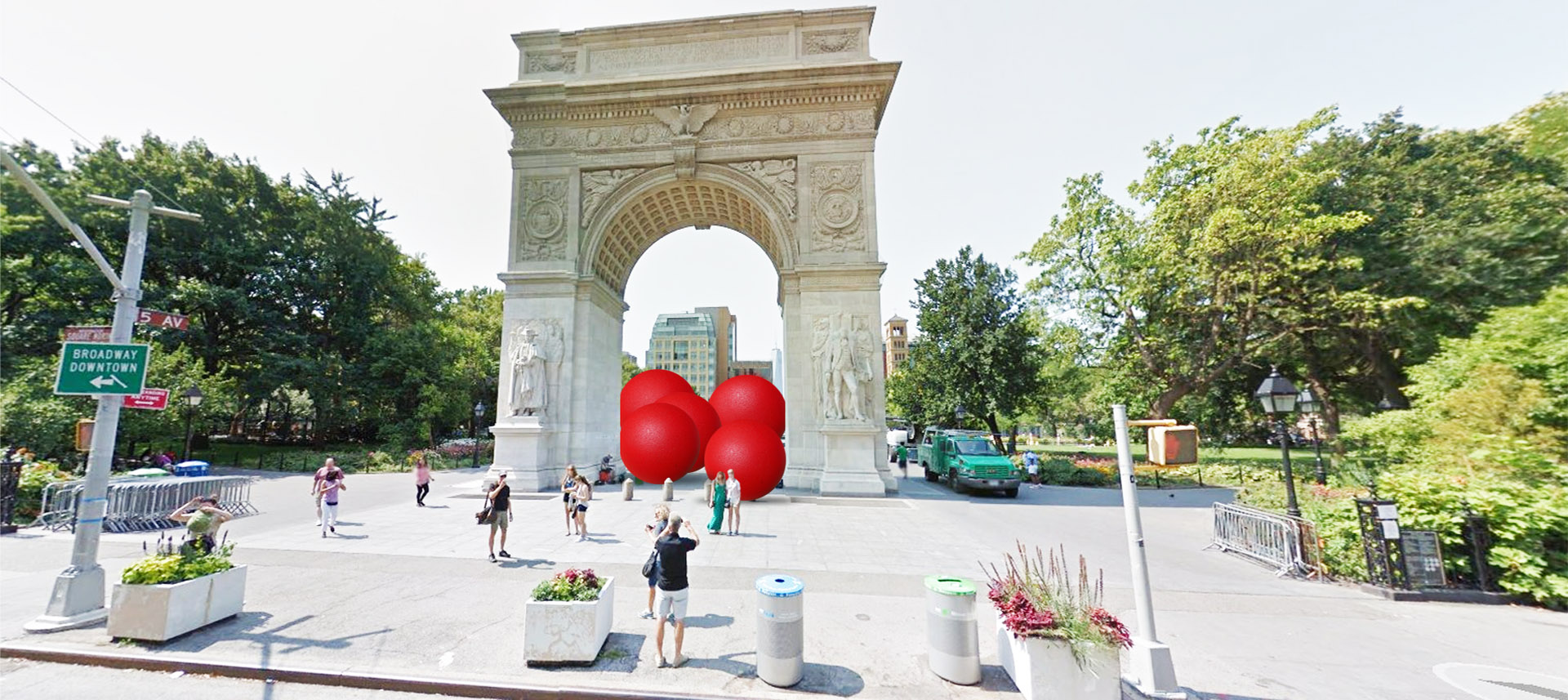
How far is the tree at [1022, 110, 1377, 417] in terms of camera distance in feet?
67.3

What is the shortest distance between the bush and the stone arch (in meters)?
14.6

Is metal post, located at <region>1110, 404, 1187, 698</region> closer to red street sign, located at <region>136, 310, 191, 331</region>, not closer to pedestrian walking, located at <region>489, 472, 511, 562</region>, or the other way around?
pedestrian walking, located at <region>489, 472, 511, 562</region>

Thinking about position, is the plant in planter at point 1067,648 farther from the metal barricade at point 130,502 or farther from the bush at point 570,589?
the metal barricade at point 130,502

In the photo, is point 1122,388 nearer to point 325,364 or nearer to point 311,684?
point 311,684

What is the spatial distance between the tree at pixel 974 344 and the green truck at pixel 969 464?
241 inches

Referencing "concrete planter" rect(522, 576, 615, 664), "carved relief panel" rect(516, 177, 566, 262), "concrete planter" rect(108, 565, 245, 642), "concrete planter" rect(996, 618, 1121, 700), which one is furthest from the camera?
"carved relief panel" rect(516, 177, 566, 262)

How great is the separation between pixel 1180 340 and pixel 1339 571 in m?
19.3

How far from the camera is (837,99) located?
757 inches

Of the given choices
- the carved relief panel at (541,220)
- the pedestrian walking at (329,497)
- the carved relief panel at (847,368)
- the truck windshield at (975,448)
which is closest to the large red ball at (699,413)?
the carved relief panel at (847,368)

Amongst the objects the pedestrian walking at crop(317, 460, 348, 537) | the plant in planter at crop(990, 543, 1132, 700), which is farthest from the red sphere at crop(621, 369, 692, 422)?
the plant in planter at crop(990, 543, 1132, 700)

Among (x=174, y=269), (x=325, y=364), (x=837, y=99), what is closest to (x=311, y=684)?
(x=837, y=99)

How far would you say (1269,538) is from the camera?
9.84 m

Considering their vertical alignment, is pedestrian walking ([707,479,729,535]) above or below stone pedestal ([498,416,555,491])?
below

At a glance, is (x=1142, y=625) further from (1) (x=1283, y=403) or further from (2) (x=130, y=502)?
(2) (x=130, y=502)
